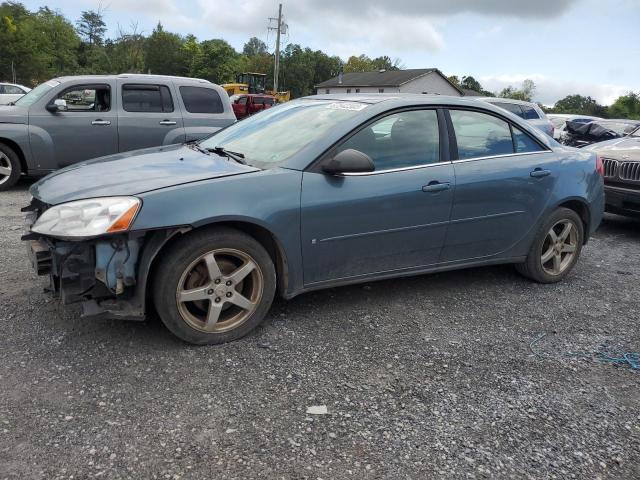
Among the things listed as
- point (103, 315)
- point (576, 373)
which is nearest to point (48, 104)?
point (103, 315)

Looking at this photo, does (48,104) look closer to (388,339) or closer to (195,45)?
(388,339)

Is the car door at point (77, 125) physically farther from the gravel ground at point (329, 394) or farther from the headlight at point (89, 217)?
the headlight at point (89, 217)

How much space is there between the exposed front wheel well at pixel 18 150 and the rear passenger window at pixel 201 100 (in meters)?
2.47

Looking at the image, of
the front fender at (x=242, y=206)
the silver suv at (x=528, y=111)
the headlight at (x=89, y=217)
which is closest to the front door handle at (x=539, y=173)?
the front fender at (x=242, y=206)

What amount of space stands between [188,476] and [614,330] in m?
3.19

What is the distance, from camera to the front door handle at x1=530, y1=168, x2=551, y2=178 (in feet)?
14.2

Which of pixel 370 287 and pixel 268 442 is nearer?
pixel 268 442

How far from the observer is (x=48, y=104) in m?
7.62

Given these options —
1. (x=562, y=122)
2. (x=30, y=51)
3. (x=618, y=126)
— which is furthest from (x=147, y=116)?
(x=30, y=51)

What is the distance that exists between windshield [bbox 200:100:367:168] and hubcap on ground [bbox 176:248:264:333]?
0.68 meters

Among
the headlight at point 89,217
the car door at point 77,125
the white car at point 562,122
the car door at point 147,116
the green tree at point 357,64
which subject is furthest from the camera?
the green tree at point 357,64

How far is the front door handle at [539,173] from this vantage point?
4.33m

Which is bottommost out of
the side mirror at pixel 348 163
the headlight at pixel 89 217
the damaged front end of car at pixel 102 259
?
the damaged front end of car at pixel 102 259

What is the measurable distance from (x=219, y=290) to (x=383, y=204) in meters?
1.23
